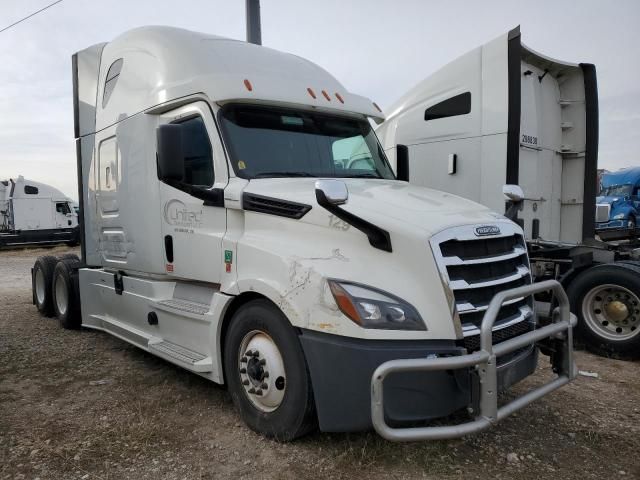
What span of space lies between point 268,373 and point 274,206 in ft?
3.81

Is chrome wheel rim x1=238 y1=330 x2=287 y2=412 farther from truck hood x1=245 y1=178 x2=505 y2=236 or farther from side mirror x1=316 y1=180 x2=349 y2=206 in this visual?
side mirror x1=316 y1=180 x2=349 y2=206

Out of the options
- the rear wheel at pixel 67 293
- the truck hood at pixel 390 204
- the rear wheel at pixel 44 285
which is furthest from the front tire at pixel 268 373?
the rear wheel at pixel 44 285

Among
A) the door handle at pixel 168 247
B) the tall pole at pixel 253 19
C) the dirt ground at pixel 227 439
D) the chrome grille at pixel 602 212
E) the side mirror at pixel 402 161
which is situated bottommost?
the dirt ground at pixel 227 439

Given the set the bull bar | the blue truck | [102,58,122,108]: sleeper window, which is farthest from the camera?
the blue truck

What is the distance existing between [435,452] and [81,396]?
317cm

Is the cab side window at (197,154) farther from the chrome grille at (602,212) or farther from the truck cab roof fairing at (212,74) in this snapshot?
the chrome grille at (602,212)

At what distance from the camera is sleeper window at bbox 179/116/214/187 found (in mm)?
4262

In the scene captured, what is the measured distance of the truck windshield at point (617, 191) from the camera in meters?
20.2

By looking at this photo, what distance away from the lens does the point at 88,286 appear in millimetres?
6578

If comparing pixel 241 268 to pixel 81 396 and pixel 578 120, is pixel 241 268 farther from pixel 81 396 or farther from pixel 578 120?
pixel 578 120

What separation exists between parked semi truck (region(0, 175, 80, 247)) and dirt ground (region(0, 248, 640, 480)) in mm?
20975

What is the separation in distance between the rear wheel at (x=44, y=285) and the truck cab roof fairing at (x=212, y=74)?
3.80m

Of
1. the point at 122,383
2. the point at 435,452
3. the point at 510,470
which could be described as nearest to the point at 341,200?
the point at 435,452

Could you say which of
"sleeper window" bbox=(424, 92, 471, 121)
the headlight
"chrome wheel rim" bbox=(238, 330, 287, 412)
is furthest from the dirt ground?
"sleeper window" bbox=(424, 92, 471, 121)
